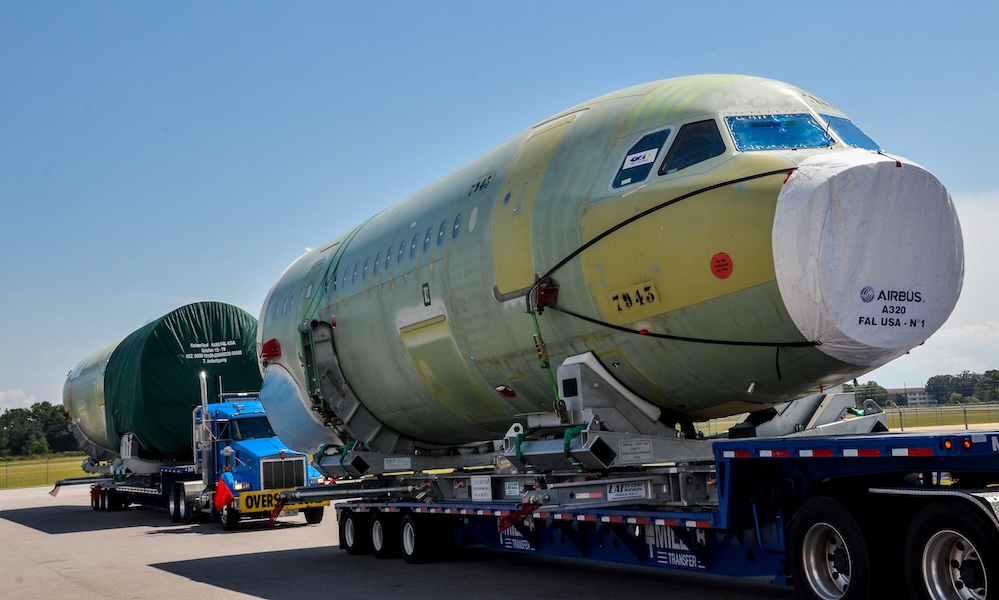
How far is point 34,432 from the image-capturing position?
109812 mm

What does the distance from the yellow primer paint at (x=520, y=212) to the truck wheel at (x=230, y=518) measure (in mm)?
13798

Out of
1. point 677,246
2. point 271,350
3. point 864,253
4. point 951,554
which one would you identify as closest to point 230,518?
point 271,350

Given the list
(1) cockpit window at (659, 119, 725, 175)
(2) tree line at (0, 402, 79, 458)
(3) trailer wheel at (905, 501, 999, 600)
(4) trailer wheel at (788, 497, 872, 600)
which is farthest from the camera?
(2) tree line at (0, 402, 79, 458)

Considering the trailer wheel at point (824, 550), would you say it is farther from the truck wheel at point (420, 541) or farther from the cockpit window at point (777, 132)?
the truck wheel at point (420, 541)

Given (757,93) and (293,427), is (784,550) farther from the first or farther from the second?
(293,427)

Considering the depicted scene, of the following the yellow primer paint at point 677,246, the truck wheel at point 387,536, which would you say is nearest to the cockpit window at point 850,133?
the yellow primer paint at point 677,246

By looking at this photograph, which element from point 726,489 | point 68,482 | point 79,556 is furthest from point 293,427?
point 68,482

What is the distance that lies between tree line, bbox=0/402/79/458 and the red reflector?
297ft

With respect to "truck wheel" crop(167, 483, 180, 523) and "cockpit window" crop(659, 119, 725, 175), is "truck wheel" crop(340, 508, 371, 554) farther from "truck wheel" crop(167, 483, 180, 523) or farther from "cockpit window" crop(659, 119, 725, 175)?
"truck wheel" crop(167, 483, 180, 523)

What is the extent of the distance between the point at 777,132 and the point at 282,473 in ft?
54.0

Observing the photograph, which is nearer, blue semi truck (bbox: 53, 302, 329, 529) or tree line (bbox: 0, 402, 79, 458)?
blue semi truck (bbox: 53, 302, 329, 529)

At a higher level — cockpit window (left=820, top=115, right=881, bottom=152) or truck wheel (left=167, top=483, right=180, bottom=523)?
cockpit window (left=820, top=115, right=881, bottom=152)

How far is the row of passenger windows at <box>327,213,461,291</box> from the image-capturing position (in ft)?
41.9

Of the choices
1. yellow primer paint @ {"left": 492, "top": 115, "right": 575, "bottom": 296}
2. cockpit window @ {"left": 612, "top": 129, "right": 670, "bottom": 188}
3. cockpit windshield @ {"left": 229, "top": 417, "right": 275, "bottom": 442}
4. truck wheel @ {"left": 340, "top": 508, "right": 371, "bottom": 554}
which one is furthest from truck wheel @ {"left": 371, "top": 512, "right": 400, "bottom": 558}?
cockpit windshield @ {"left": 229, "top": 417, "right": 275, "bottom": 442}
